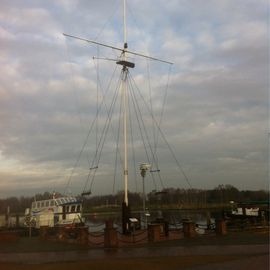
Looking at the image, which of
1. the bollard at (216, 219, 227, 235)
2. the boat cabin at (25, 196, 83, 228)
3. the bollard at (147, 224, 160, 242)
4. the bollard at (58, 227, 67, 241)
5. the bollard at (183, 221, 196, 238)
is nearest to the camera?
the bollard at (147, 224, 160, 242)

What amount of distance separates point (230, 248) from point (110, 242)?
6.44 metres

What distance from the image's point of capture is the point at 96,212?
11975 centimetres

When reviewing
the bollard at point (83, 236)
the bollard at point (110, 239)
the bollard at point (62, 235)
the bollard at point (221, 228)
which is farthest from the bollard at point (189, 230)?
the bollard at point (62, 235)

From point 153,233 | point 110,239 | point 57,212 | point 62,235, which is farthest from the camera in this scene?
point 57,212

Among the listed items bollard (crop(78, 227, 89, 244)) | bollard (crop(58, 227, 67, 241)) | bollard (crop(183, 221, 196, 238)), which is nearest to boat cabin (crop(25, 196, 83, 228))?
bollard (crop(58, 227, 67, 241))

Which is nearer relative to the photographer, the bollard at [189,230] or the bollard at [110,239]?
the bollard at [110,239]

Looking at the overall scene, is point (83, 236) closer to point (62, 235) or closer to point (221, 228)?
point (62, 235)

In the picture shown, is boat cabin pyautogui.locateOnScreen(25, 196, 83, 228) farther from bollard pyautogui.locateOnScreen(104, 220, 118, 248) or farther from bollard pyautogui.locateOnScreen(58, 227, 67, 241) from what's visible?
bollard pyautogui.locateOnScreen(104, 220, 118, 248)

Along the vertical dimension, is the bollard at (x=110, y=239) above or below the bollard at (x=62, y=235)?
above

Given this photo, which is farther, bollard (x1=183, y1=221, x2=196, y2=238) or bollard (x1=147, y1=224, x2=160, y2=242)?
bollard (x1=183, y1=221, x2=196, y2=238)

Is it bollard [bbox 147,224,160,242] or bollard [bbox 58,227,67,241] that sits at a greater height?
bollard [bbox 147,224,160,242]

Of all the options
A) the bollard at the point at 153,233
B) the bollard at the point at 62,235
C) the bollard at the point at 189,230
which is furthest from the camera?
the bollard at the point at 62,235

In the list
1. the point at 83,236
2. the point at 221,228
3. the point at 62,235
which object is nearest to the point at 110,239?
the point at 83,236

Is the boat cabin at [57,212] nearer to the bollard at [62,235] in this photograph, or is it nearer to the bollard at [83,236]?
the bollard at [62,235]
